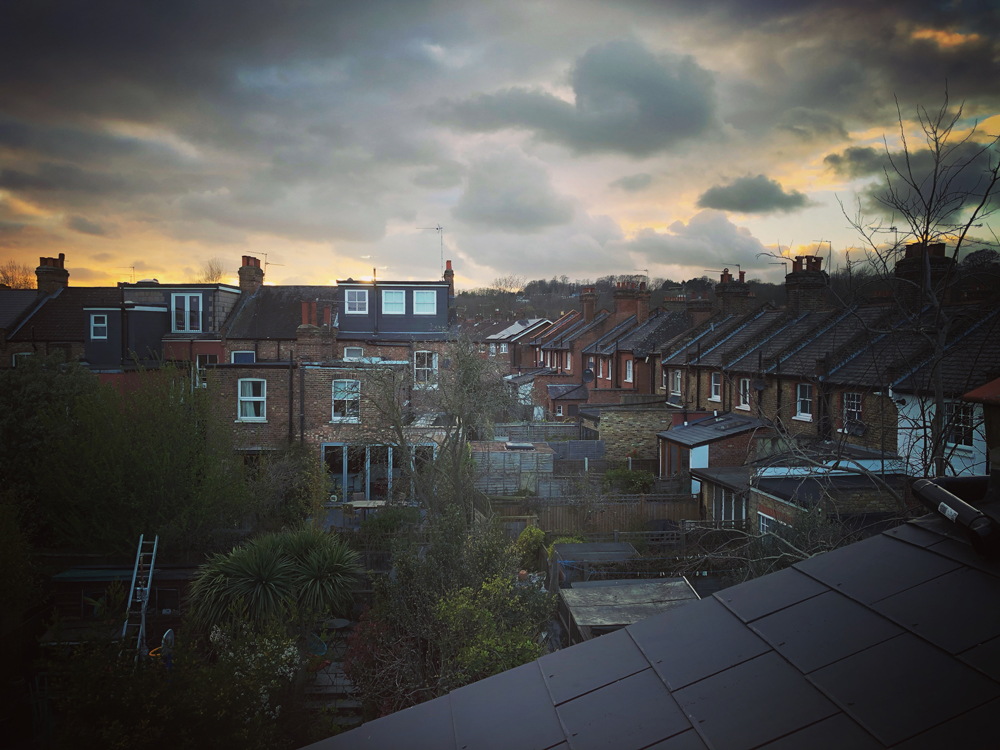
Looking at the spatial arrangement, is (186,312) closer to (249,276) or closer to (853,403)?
(249,276)

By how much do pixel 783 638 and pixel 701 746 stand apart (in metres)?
0.72

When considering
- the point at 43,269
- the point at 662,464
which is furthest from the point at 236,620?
the point at 43,269

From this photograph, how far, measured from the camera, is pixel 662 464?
981 inches

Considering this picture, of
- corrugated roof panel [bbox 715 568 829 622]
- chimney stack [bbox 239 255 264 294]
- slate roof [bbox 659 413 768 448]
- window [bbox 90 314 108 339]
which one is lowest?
slate roof [bbox 659 413 768 448]

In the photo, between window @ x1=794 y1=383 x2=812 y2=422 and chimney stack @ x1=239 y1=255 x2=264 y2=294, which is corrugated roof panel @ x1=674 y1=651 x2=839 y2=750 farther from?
chimney stack @ x1=239 y1=255 x2=264 y2=294

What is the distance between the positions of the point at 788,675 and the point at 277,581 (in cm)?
1187

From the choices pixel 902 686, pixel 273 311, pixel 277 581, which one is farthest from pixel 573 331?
pixel 902 686

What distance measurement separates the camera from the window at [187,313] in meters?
31.7

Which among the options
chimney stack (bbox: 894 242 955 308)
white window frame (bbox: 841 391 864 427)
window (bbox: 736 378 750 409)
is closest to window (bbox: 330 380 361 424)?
window (bbox: 736 378 750 409)

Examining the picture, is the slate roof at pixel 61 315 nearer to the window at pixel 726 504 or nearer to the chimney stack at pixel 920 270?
the window at pixel 726 504

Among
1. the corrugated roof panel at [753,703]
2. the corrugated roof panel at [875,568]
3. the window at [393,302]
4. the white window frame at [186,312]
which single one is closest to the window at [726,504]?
the corrugated roof panel at [875,568]

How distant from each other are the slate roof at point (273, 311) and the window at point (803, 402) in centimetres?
2433

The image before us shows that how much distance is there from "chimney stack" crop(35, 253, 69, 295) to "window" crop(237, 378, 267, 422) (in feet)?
82.8

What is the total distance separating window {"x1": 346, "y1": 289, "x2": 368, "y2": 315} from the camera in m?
31.6
